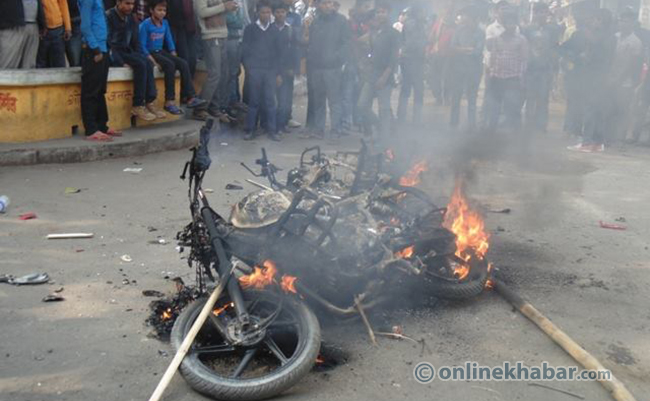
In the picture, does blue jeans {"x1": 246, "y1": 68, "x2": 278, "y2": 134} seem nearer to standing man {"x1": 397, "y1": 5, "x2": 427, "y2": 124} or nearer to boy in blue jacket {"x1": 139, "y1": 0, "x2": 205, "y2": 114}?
boy in blue jacket {"x1": 139, "y1": 0, "x2": 205, "y2": 114}

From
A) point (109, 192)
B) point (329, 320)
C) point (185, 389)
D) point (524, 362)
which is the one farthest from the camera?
point (109, 192)

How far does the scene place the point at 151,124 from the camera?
35.1ft

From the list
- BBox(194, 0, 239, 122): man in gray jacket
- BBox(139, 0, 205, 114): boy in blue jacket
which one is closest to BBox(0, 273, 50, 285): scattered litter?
BBox(139, 0, 205, 114): boy in blue jacket

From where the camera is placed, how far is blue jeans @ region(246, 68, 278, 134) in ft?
35.6

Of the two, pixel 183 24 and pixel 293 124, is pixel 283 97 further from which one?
pixel 183 24

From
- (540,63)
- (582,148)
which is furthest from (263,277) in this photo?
(540,63)

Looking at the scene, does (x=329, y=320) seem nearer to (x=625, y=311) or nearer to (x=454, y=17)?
(x=625, y=311)

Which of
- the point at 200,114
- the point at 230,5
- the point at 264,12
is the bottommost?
the point at 200,114

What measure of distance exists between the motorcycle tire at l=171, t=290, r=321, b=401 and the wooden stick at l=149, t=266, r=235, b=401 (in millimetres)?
85

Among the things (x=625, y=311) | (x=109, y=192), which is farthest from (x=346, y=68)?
(x=625, y=311)

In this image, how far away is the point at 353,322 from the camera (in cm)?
458

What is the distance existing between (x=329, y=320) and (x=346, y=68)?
797 centimetres

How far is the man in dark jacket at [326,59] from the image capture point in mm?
11078

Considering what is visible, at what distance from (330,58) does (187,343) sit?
817cm
